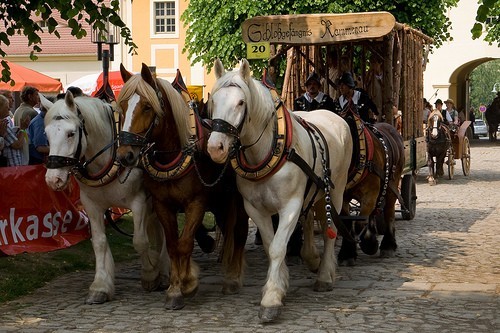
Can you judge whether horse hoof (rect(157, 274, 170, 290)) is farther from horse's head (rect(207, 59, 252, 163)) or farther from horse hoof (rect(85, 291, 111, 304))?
horse's head (rect(207, 59, 252, 163))

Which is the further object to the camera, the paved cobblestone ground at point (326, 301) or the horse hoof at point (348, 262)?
the horse hoof at point (348, 262)

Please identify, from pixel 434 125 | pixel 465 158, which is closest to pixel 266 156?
pixel 434 125

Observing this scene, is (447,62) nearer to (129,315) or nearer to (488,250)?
(488,250)

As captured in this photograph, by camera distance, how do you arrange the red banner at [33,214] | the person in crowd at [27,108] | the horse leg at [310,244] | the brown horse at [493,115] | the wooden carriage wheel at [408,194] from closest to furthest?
the horse leg at [310,244] < the red banner at [33,214] < the person in crowd at [27,108] < the wooden carriage wheel at [408,194] < the brown horse at [493,115]

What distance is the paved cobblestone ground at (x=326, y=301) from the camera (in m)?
7.05

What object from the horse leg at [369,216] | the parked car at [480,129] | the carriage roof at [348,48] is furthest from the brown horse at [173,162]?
the parked car at [480,129]

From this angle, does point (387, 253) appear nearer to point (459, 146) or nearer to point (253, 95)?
point (253, 95)

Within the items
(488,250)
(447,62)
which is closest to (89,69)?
(447,62)

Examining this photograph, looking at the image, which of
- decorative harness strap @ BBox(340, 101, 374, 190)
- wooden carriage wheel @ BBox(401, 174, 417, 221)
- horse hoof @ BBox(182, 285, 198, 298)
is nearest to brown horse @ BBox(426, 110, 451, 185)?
wooden carriage wheel @ BBox(401, 174, 417, 221)

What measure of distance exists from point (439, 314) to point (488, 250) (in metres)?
3.85

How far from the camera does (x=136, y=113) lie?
24.5ft

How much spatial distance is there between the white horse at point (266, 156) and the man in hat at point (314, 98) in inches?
101

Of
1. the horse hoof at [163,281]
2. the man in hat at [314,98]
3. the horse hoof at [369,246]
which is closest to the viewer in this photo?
the horse hoof at [163,281]

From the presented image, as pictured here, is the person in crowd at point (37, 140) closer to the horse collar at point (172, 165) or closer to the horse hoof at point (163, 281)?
the horse hoof at point (163, 281)
